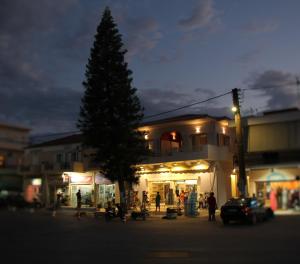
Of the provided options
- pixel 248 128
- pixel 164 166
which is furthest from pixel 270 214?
pixel 164 166

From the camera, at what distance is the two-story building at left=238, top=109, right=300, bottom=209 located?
20828 mm

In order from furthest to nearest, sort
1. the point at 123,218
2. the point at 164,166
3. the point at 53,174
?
the point at 53,174, the point at 164,166, the point at 123,218

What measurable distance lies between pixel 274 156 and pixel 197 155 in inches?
526

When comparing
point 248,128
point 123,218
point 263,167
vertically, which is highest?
point 248,128

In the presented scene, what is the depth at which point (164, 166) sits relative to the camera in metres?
41.3

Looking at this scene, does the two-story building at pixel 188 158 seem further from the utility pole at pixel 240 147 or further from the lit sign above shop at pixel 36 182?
the lit sign above shop at pixel 36 182

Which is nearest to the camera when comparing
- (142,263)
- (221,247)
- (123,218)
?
(142,263)

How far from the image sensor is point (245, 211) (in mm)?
24125

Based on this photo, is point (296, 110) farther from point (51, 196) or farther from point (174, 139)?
point (51, 196)

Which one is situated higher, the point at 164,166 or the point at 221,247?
the point at 164,166

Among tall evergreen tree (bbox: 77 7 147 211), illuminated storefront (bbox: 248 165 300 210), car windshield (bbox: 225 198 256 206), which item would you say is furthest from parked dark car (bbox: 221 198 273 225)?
tall evergreen tree (bbox: 77 7 147 211)

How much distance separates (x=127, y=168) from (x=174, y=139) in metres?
7.09

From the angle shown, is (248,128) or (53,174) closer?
(248,128)

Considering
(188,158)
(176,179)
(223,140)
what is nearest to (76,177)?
(176,179)
